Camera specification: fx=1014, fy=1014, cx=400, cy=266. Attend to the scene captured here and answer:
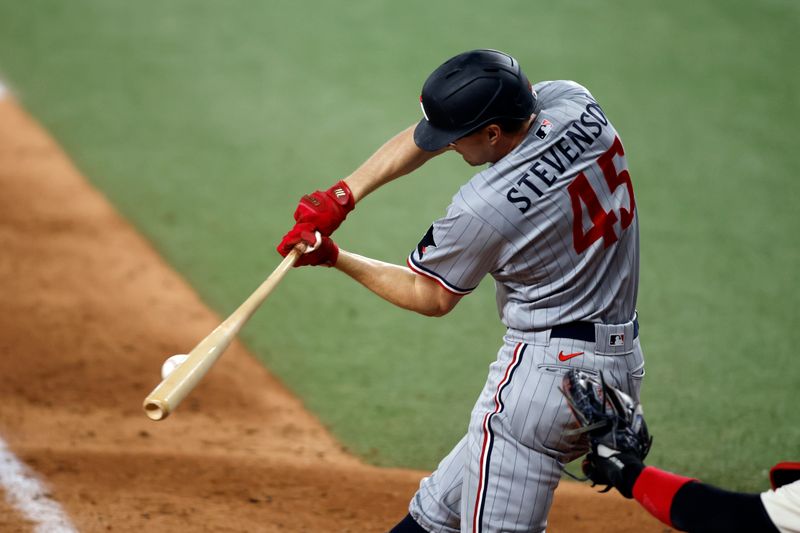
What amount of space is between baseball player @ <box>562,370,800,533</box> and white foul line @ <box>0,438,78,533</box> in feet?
7.42

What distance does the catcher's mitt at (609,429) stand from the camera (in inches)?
123

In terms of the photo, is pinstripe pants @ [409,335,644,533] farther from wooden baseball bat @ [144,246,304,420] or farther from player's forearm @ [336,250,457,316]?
wooden baseball bat @ [144,246,304,420]

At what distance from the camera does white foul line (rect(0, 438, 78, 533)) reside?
4207 millimetres

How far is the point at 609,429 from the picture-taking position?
10.3 ft

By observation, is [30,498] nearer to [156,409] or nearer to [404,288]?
[156,409]

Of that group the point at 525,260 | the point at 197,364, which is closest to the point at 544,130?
the point at 525,260

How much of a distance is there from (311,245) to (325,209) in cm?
18

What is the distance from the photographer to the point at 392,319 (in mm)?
6219

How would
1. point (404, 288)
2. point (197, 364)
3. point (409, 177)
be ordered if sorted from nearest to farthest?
point (197, 364) → point (404, 288) → point (409, 177)

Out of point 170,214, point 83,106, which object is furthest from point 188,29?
point 170,214

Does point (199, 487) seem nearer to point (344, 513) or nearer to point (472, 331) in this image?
point (344, 513)

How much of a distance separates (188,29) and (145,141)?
7.01 ft

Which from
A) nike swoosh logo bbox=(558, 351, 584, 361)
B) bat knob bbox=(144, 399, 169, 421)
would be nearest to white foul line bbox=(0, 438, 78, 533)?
bat knob bbox=(144, 399, 169, 421)

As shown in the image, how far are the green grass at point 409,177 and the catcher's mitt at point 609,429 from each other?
6.27 feet
